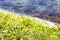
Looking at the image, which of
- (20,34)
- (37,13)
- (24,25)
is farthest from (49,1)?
(20,34)

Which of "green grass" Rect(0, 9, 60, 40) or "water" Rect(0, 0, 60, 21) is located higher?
"green grass" Rect(0, 9, 60, 40)

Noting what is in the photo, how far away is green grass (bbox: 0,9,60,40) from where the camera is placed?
19.5ft

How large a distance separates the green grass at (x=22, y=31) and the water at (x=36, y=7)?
116 inches

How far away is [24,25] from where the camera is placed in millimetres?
6727

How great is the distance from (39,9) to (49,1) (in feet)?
3.39

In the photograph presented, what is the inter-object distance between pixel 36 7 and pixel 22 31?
4.69 metres

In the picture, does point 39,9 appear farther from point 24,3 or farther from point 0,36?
point 0,36

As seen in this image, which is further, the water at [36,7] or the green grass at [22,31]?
the water at [36,7]

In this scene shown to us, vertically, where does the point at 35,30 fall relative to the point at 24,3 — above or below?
above

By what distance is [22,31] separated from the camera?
20.1 feet

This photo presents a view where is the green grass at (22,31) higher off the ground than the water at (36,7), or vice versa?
the green grass at (22,31)

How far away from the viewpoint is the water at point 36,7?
1020 centimetres

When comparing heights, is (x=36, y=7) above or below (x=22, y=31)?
below

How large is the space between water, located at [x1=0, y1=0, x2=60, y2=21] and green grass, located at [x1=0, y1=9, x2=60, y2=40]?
296 cm
